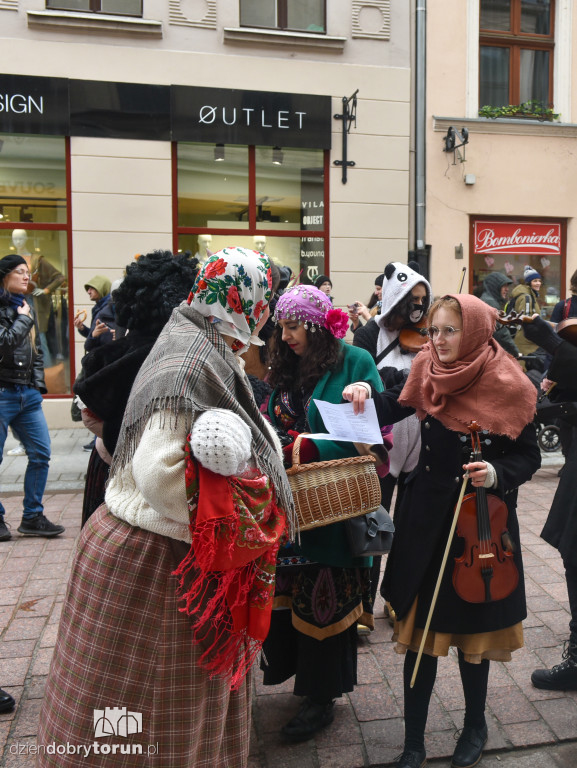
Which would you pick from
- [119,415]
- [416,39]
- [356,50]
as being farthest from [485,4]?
[119,415]

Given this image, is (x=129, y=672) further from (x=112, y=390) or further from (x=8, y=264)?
(x=8, y=264)

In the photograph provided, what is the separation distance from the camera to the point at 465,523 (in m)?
2.55

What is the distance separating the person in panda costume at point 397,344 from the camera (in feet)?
12.8

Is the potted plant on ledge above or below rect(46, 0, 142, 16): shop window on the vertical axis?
below

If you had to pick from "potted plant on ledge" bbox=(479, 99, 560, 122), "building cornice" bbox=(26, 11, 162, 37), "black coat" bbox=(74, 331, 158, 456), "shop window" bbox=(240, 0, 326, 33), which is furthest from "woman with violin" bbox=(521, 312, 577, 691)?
"potted plant on ledge" bbox=(479, 99, 560, 122)

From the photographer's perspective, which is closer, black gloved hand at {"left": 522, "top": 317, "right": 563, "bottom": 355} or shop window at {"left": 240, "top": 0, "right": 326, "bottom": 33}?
black gloved hand at {"left": 522, "top": 317, "right": 563, "bottom": 355}

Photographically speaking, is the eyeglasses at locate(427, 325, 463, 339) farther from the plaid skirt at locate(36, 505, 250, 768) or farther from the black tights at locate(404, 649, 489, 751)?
the plaid skirt at locate(36, 505, 250, 768)

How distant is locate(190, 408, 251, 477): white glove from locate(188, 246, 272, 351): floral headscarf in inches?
14.1

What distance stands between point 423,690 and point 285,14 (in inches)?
403

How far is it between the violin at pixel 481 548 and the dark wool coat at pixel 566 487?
0.81m

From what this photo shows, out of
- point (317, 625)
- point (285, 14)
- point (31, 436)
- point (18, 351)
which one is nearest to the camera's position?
point (317, 625)

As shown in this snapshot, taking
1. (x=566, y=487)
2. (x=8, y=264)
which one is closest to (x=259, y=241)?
(x=8, y=264)

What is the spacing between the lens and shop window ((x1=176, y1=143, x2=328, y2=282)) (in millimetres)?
10492

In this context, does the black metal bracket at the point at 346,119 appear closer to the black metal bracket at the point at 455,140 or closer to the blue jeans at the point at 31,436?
the black metal bracket at the point at 455,140
